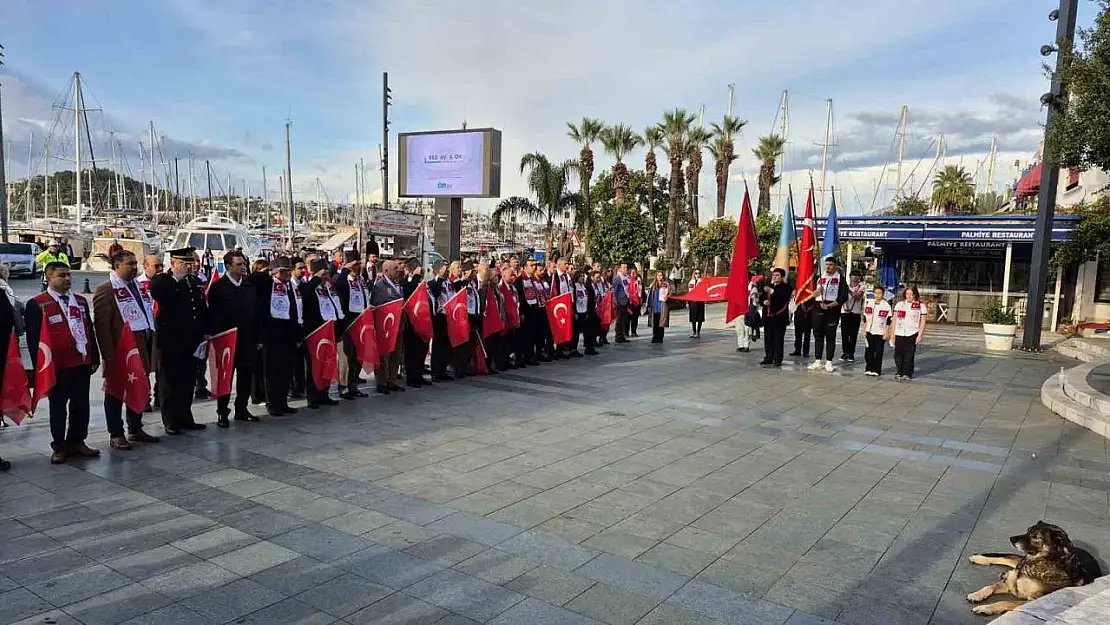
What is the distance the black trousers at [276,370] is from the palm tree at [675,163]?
32.3 meters

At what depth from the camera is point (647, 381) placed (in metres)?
11.4

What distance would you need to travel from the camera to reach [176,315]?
7.28 m

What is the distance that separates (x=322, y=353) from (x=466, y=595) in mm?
5476

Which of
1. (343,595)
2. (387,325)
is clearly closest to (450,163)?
(387,325)

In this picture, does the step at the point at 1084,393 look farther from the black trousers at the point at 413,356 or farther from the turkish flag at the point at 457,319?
the black trousers at the point at 413,356

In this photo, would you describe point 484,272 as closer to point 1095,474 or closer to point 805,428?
point 805,428

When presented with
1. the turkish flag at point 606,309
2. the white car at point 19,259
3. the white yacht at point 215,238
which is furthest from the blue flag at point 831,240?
the white car at point 19,259

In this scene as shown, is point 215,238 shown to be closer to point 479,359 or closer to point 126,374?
point 479,359

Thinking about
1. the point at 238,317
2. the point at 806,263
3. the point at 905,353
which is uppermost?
the point at 806,263

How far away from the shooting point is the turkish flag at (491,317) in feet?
37.8

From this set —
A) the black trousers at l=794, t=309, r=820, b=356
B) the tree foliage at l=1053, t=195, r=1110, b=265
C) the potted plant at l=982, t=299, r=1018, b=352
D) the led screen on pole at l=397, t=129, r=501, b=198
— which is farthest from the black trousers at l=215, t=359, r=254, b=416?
the tree foliage at l=1053, t=195, r=1110, b=265

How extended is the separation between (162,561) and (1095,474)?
8.07 m

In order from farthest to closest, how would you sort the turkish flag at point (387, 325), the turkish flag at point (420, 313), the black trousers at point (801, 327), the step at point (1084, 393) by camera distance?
the black trousers at point (801, 327), the turkish flag at point (420, 313), the turkish flag at point (387, 325), the step at point (1084, 393)

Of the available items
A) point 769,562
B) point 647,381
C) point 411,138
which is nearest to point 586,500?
point 769,562
